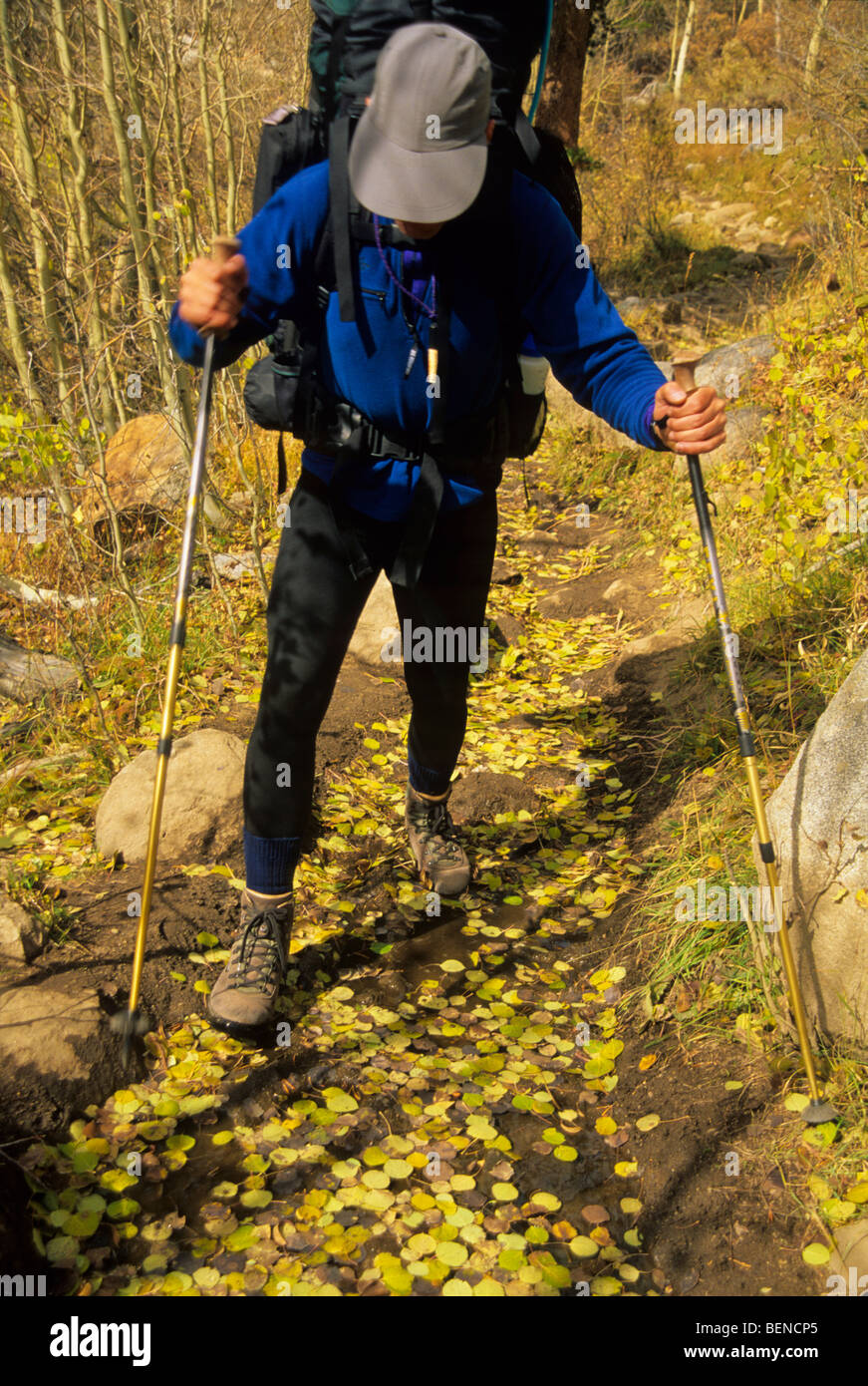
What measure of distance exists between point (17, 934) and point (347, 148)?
2.29 m

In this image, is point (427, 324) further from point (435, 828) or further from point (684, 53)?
point (684, 53)

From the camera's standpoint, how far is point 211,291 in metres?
2.24

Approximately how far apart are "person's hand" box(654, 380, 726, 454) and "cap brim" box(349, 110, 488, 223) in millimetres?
648

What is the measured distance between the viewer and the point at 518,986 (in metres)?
3.07

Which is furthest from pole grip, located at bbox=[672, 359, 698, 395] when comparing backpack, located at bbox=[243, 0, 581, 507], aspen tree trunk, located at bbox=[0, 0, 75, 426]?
aspen tree trunk, located at bbox=[0, 0, 75, 426]

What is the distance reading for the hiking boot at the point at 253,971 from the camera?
8.96 ft

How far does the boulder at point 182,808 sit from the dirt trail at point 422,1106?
12 cm

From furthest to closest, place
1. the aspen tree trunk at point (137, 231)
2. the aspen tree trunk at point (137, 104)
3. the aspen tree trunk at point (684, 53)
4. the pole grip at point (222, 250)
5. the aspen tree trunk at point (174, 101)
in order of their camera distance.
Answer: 1. the aspen tree trunk at point (684, 53)
2. the aspen tree trunk at point (137, 104)
3. the aspen tree trunk at point (137, 231)
4. the aspen tree trunk at point (174, 101)
5. the pole grip at point (222, 250)

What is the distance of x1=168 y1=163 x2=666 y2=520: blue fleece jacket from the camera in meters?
2.34

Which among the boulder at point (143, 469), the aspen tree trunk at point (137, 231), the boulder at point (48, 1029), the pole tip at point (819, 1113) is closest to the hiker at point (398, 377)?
the boulder at point (48, 1029)

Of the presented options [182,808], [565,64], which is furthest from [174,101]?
[182,808]

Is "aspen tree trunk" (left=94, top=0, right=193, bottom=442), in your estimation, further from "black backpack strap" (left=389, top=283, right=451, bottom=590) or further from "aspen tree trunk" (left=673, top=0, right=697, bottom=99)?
"aspen tree trunk" (left=673, top=0, right=697, bottom=99)

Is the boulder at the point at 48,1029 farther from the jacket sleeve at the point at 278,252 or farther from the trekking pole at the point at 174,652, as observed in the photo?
the jacket sleeve at the point at 278,252

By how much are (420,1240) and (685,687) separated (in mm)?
2745
